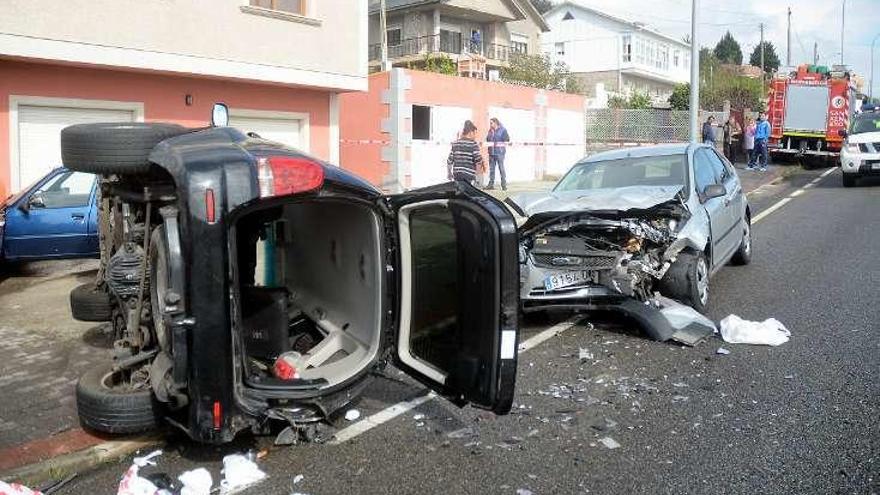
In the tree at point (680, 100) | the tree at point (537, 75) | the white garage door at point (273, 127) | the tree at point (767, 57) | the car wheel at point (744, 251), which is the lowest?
the car wheel at point (744, 251)

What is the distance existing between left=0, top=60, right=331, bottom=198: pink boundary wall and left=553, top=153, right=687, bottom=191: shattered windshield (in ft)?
24.8

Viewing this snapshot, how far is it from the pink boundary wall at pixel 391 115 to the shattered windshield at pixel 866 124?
949 cm

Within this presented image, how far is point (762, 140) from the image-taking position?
24.0m

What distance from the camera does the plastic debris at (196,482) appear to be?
3801 mm

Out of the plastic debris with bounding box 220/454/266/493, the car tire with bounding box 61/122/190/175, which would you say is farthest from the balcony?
the plastic debris with bounding box 220/454/266/493

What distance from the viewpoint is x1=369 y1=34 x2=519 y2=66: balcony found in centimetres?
4191

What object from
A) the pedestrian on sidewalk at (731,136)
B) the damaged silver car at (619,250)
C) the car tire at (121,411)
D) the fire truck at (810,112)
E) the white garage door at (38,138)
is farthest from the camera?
the pedestrian on sidewalk at (731,136)

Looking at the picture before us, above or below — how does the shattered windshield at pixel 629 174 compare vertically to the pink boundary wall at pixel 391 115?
below

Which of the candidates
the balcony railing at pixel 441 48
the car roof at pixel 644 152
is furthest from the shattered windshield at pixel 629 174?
the balcony railing at pixel 441 48

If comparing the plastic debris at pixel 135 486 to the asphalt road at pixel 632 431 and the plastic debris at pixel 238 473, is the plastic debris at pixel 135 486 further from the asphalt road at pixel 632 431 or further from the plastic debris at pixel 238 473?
the plastic debris at pixel 238 473

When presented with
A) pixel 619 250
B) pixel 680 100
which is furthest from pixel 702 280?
pixel 680 100

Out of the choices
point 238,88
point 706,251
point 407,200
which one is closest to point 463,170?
point 238,88

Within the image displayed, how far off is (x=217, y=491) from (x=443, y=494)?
1096 millimetres

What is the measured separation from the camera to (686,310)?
6.73m
